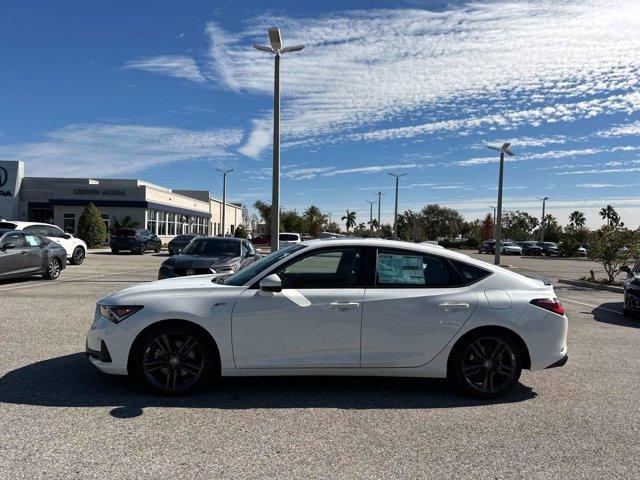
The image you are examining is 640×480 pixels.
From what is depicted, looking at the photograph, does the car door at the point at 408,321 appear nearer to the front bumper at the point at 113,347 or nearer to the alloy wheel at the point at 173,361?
the alloy wheel at the point at 173,361

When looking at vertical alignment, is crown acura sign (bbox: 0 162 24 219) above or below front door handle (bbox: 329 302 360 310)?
above

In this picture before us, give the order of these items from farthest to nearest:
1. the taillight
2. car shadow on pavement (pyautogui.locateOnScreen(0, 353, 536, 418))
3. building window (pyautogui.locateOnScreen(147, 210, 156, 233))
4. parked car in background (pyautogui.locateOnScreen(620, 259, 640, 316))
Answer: building window (pyautogui.locateOnScreen(147, 210, 156, 233)), parked car in background (pyautogui.locateOnScreen(620, 259, 640, 316)), the taillight, car shadow on pavement (pyautogui.locateOnScreen(0, 353, 536, 418))

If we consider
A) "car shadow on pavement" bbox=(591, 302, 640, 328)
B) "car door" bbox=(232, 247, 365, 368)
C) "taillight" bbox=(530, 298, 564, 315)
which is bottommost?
"car shadow on pavement" bbox=(591, 302, 640, 328)

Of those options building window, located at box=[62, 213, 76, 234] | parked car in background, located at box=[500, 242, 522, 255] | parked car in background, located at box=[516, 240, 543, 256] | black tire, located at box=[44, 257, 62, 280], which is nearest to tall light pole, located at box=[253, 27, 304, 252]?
black tire, located at box=[44, 257, 62, 280]

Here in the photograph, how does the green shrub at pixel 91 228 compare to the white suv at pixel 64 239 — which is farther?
the green shrub at pixel 91 228

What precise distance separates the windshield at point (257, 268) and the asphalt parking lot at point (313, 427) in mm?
1052

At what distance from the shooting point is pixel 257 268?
5363 mm

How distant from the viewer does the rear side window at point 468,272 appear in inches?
206

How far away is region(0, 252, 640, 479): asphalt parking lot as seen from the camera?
3596mm

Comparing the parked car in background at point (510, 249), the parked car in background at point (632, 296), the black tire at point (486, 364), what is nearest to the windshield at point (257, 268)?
the black tire at point (486, 364)

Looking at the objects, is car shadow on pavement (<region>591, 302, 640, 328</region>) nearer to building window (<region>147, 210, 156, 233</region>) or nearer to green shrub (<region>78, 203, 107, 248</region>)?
green shrub (<region>78, 203, 107, 248</region>)

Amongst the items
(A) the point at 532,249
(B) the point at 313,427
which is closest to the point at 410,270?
(B) the point at 313,427

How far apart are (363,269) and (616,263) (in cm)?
1780

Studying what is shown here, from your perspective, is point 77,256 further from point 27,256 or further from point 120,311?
point 120,311
